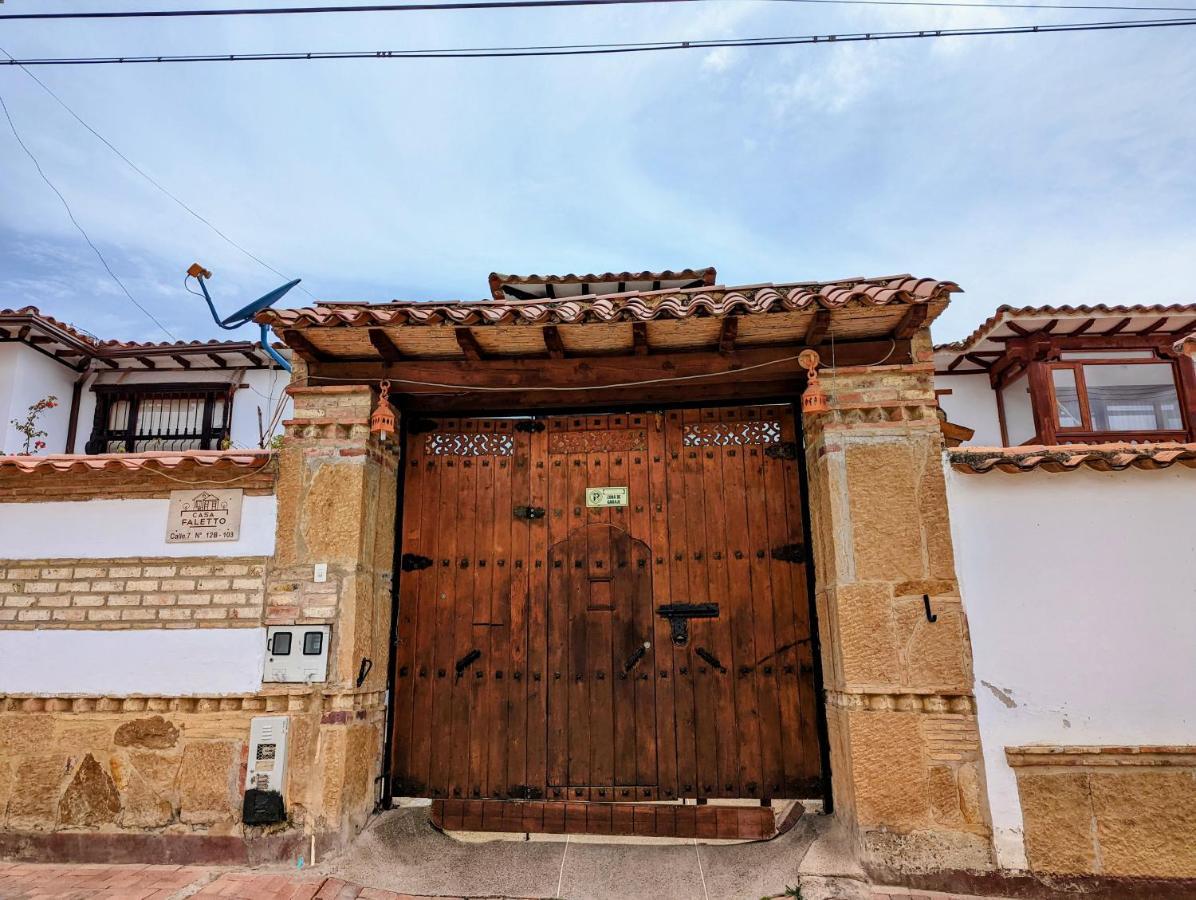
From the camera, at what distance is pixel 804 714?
163 inches

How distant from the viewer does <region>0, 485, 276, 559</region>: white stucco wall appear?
4172 millimetres

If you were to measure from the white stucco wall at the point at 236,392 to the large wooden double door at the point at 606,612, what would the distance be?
254 inches

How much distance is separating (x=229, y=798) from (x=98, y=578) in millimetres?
1470

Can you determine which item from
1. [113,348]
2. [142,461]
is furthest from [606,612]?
[113,348]

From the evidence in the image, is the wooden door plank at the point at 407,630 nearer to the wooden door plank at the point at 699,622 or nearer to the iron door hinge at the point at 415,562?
the iron door hinge at the point at 415,562

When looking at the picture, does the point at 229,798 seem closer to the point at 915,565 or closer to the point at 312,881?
the point at 312,881

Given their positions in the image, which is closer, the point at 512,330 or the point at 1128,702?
the point at 1128,702

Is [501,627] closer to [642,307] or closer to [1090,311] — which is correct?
[642,307]

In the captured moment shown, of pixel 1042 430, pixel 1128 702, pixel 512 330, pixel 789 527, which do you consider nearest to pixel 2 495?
pixel 512 330

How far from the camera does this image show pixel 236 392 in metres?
10.1

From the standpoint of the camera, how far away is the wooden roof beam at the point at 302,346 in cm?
420

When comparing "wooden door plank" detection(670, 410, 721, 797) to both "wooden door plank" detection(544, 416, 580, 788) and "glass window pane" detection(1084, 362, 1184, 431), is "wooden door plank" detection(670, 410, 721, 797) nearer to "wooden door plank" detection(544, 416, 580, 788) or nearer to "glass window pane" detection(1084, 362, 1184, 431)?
"wooden door plank" detection(544, 416, 580, 788)

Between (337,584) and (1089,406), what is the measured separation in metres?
8.73

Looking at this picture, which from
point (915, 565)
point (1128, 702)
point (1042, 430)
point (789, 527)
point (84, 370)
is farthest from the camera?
point (84, 370)
